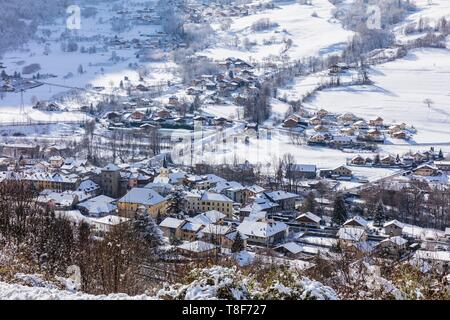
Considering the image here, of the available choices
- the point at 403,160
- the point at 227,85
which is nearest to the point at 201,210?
the point at 403,160

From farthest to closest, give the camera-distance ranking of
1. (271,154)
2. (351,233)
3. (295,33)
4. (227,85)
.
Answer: (295,33)
(227,85)
(271,154)
(351,233)

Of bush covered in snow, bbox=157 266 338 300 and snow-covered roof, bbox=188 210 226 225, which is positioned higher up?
bush covered in snow, bbox=157 266 338 300

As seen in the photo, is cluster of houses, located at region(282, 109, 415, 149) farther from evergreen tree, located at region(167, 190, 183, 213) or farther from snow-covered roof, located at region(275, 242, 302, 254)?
snow-covered roof, located at region(275, 242, 302, 254)

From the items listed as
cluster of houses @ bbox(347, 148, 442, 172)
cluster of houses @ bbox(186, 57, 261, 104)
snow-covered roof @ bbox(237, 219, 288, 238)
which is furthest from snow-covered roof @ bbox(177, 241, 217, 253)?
cluster of houses @ bbox(186, 57, 261, 104)

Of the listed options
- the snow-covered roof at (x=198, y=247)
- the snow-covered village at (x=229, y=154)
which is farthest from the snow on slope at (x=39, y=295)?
the snow-covered roof at (x=198, y=247)

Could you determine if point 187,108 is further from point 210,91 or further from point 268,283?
point 268,283

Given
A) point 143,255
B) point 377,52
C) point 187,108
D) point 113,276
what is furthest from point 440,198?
point 377,52

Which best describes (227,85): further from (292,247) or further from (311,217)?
(292,247)
